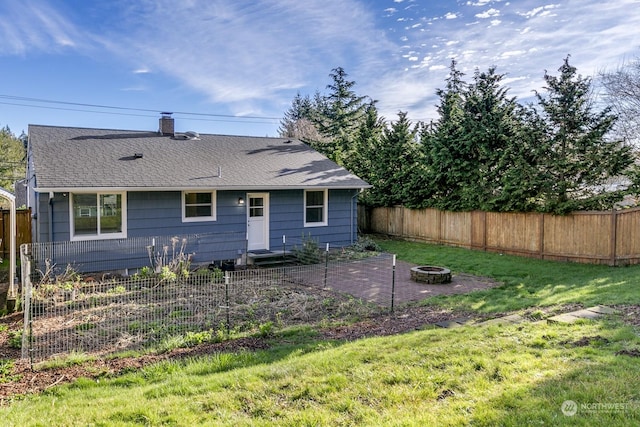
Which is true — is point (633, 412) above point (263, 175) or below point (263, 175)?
below

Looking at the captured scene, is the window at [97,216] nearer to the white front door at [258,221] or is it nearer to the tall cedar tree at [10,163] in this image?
the white front door at [258,221]

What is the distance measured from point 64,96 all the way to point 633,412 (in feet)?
107

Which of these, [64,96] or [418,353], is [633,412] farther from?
[64,96]

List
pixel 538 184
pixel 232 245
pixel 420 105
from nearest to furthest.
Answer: pixel 232 245
pixel 538 184
pixel 420 105

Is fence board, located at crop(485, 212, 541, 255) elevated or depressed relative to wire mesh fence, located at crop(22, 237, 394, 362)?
elevated

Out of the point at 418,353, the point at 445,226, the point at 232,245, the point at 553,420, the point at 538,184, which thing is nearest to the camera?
the point at 553,420

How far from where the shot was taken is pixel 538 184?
12922 mm

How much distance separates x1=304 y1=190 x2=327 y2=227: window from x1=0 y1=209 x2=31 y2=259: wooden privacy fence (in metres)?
8.69

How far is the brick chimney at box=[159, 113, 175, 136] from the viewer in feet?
50.8

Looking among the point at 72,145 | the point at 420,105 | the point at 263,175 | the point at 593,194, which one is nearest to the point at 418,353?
the point at 263,175

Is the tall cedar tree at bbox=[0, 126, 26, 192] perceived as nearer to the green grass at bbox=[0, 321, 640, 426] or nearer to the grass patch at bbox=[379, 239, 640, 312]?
the grass patch at bbox=[379, 239, 640, 312]

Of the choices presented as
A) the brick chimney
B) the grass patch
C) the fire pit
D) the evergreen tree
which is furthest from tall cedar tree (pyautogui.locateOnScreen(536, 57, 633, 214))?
the evergreen tree

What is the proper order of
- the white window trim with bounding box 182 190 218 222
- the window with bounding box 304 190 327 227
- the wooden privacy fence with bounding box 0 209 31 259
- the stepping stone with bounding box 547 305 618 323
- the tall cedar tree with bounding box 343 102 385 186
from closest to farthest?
the stepping stone with bounding box 547 305 618 323 < the white window trim with bounding box 182 190 218 222 < the wooden privacy fence with bounding box 0 209 31 259 < the window with bounding box 304 190 327 227 < the tall cedar tree with bounding box 343 102 385 186

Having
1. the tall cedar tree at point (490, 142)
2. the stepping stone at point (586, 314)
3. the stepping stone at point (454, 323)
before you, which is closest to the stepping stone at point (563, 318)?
the stepping stone at point (586, 314)
